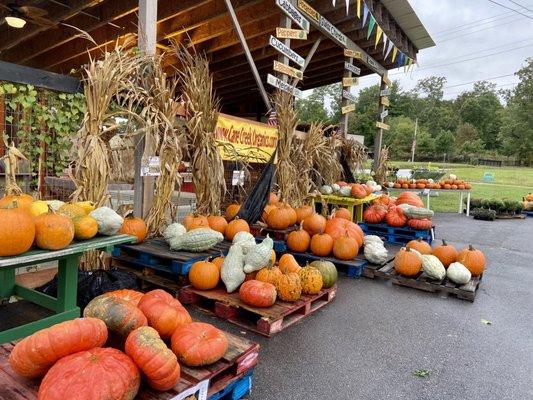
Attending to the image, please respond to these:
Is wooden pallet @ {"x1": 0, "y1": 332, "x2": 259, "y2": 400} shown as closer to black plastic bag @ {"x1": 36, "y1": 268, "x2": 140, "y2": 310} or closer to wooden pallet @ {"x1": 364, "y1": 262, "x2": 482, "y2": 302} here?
black plastic bag @ {"x1": 36, "y1": 268, "x2": 140, "y2": 310}

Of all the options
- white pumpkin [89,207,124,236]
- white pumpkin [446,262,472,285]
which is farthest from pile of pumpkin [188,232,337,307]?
white pumpkin [446,262,472,285]

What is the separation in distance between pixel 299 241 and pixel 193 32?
571cm

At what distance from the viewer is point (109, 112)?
138 inches

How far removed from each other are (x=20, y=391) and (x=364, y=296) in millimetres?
3211

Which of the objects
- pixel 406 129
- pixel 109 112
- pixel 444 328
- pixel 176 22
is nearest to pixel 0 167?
pixel 109 112

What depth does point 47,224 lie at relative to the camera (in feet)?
7.13

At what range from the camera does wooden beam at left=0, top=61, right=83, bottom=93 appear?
2877mm

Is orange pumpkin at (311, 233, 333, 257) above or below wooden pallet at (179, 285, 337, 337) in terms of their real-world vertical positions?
above

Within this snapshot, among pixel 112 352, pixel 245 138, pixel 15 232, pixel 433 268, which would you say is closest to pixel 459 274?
pixel 433 268

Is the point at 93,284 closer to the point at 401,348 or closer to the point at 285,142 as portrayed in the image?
the point at 401,348

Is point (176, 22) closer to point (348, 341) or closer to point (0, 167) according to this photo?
point (0, 167)

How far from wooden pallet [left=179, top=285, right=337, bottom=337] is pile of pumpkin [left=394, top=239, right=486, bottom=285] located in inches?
52.2

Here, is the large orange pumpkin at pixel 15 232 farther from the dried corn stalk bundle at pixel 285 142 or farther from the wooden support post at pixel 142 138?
the dried corn stalk bundle at pixel 285 142

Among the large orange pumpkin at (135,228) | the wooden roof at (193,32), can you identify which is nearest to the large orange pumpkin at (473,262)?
the large orange pumpkin at (135,228)
